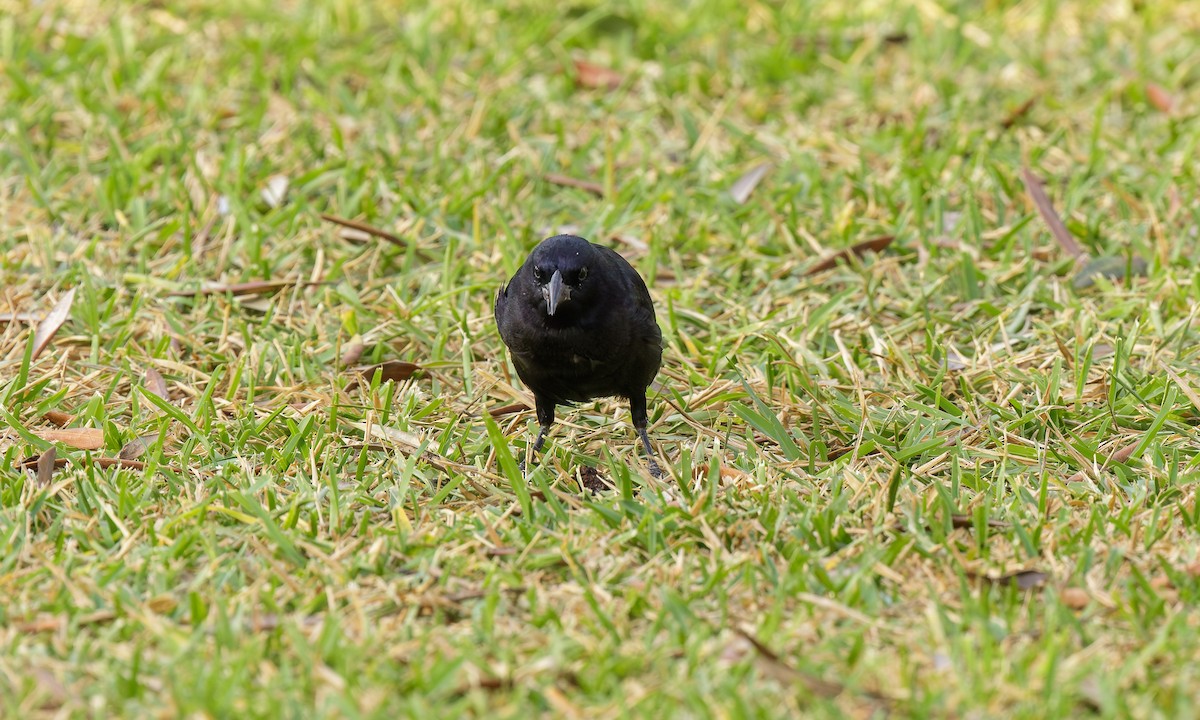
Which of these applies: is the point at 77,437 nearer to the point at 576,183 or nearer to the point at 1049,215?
the point at 576,183

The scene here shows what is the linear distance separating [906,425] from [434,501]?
1.44 m

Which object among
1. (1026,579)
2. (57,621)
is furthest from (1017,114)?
(57,621)

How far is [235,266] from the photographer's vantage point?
17.7 feet

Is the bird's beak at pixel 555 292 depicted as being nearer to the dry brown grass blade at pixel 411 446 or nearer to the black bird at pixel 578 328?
the black bird at pixel 578 328

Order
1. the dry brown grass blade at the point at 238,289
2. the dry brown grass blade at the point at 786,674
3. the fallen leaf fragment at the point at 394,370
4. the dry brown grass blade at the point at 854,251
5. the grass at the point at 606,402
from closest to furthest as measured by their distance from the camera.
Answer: the dry brown grass blade at the point at 786,674 → the grass at the point at 606,402 → the fallen leaf fragment at the point at 394,370 → the dry brown grass blade at the point at 238,289 → the dry brown grass blade at the point at 854,251

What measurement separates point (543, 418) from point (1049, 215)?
241cm

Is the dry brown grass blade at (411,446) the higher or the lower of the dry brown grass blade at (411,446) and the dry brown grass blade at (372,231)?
the higher

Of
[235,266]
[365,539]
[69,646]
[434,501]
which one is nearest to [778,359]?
[434,501]

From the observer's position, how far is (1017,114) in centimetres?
649

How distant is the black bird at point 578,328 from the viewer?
402 centimetres

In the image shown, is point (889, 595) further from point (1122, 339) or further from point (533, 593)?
point (1122, 339)

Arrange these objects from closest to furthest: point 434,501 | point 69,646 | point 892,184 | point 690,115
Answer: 1. point 69,646
2. point 434,501
3. point 892,184
4. point 690,115

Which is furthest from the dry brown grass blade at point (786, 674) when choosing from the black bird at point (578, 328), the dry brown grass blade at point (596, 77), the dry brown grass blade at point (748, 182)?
the dry brown grass blade at point (596, 77)

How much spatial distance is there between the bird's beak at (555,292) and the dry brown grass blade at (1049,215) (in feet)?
7.70
